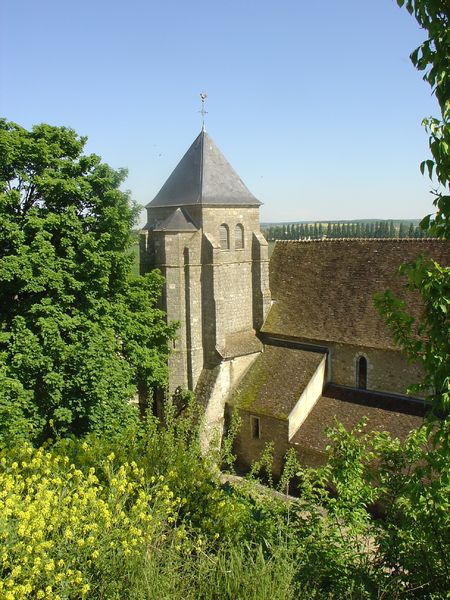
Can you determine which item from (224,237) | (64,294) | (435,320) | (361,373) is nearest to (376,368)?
(361,373)

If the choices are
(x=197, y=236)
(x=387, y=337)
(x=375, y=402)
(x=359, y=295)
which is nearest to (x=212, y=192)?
(x=197, y=236)

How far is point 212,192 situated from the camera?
23.5m

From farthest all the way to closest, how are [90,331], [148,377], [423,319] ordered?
[148,377], [90,331], [423,319]

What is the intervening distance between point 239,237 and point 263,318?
3785mm

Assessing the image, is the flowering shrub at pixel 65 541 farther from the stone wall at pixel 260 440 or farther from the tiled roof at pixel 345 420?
the stone wall at pixel 260 440

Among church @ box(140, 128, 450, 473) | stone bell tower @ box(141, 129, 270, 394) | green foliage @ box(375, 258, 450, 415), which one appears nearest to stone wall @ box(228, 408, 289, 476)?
church @ box(140, 128, 450, 473)

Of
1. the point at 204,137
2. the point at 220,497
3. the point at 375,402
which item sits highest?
the point at 204,137

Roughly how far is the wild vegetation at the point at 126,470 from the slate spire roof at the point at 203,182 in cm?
450

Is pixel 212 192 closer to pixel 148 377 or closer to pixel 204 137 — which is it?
pixel 204 137

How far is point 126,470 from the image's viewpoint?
10.0 meters

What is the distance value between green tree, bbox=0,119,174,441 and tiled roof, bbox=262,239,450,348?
7.02 metres

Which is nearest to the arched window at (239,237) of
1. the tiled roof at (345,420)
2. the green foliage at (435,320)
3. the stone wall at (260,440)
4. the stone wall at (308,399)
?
the stone wall at (308,399)

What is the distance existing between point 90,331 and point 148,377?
3662 millimetres

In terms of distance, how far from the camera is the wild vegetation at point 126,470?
6703 millimetres
